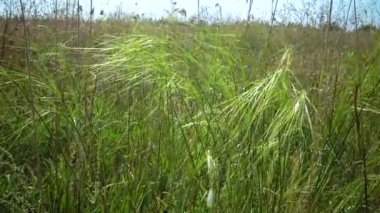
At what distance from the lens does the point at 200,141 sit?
1366 mm

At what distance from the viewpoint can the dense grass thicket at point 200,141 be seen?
123 cm

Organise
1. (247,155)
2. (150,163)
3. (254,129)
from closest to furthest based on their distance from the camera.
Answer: (247,155)
(254,129)
(150,163)

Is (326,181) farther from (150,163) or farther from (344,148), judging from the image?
(150,163)

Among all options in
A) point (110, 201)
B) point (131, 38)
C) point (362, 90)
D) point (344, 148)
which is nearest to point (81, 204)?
point (110, 201)

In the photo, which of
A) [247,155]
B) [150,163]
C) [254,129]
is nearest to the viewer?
[247,155]

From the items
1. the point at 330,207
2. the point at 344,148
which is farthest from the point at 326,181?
the point at 344,148

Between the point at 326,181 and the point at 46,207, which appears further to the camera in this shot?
the point at 46,207

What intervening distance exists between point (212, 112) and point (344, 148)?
39 centimetres

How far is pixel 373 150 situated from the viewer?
1388mm

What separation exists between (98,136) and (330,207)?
0.72m

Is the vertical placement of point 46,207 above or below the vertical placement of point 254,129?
below

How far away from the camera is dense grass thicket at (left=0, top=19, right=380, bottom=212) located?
123cm

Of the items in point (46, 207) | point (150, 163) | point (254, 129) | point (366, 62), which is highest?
point (366, 62)

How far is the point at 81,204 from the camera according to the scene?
51.4 inches
